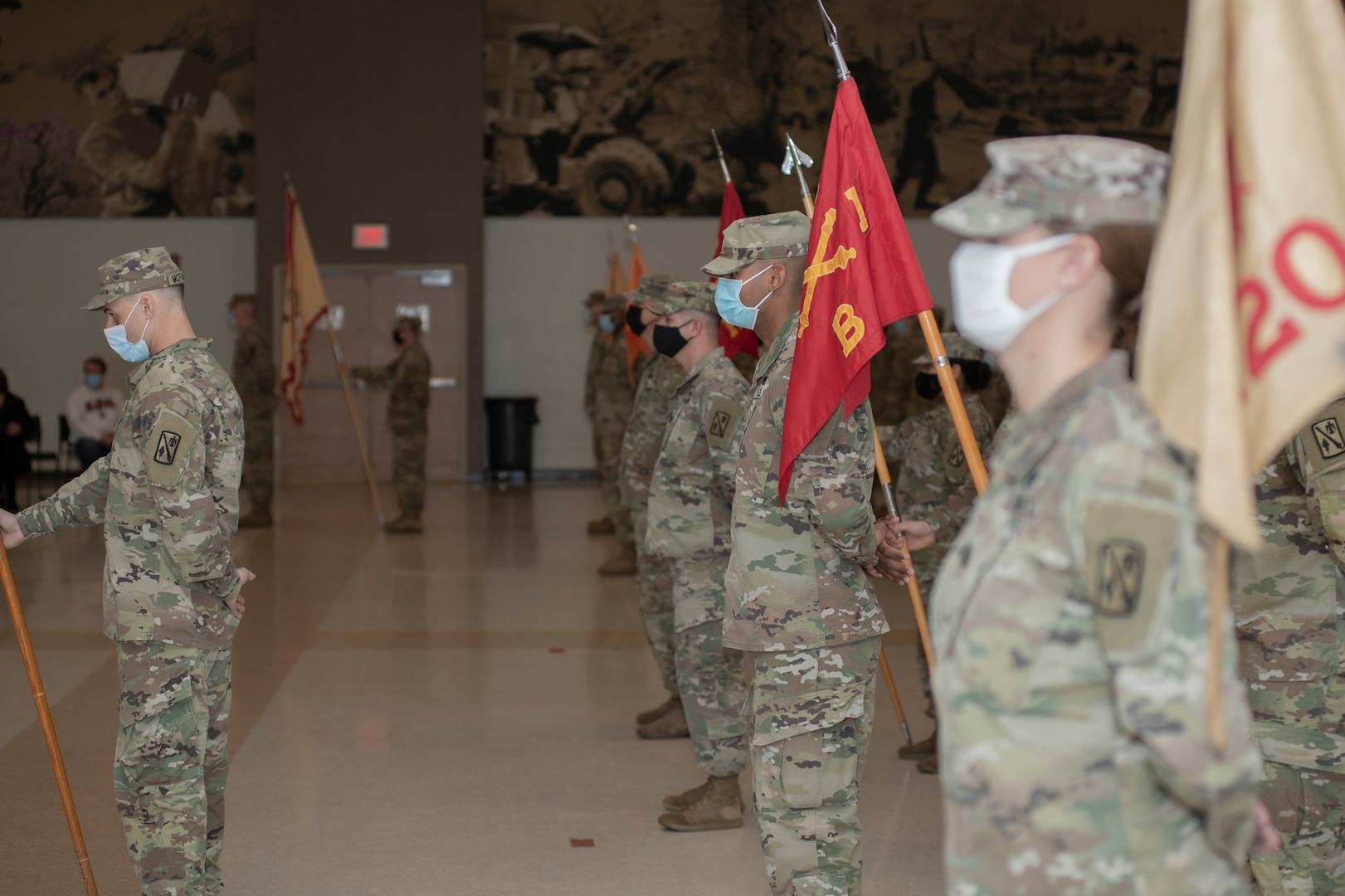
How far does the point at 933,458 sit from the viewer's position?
197 inches

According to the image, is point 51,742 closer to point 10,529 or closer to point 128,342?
point 10,529

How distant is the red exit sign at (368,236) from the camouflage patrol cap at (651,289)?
10.4 m

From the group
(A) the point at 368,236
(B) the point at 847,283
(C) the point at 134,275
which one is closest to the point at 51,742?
(C) the point at 134,275

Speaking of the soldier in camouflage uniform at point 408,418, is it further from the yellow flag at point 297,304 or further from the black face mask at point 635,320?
the black face mask at point 635,320

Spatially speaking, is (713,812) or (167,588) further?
(713,812)

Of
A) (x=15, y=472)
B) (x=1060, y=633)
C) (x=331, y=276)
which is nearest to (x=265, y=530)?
(x=15, y=472)

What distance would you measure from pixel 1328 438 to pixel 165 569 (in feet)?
9.23

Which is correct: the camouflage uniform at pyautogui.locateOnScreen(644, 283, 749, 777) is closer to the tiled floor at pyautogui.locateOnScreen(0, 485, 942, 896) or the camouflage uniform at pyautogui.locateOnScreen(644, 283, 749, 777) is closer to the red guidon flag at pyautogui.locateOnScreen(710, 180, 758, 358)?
the tiled floor at pyautogui.locateOnScreen(0, 485, 942, 896)

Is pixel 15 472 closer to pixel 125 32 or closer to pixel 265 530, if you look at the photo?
pixel 265 530

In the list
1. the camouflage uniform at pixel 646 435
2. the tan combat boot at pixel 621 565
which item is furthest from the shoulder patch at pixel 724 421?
the tan combat boot at pixel 621 565

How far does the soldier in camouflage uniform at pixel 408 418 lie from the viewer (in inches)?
421

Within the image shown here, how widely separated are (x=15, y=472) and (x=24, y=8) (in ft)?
22.1

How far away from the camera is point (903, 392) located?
10133mm

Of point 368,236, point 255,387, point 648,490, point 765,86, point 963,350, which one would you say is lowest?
point 648,490
